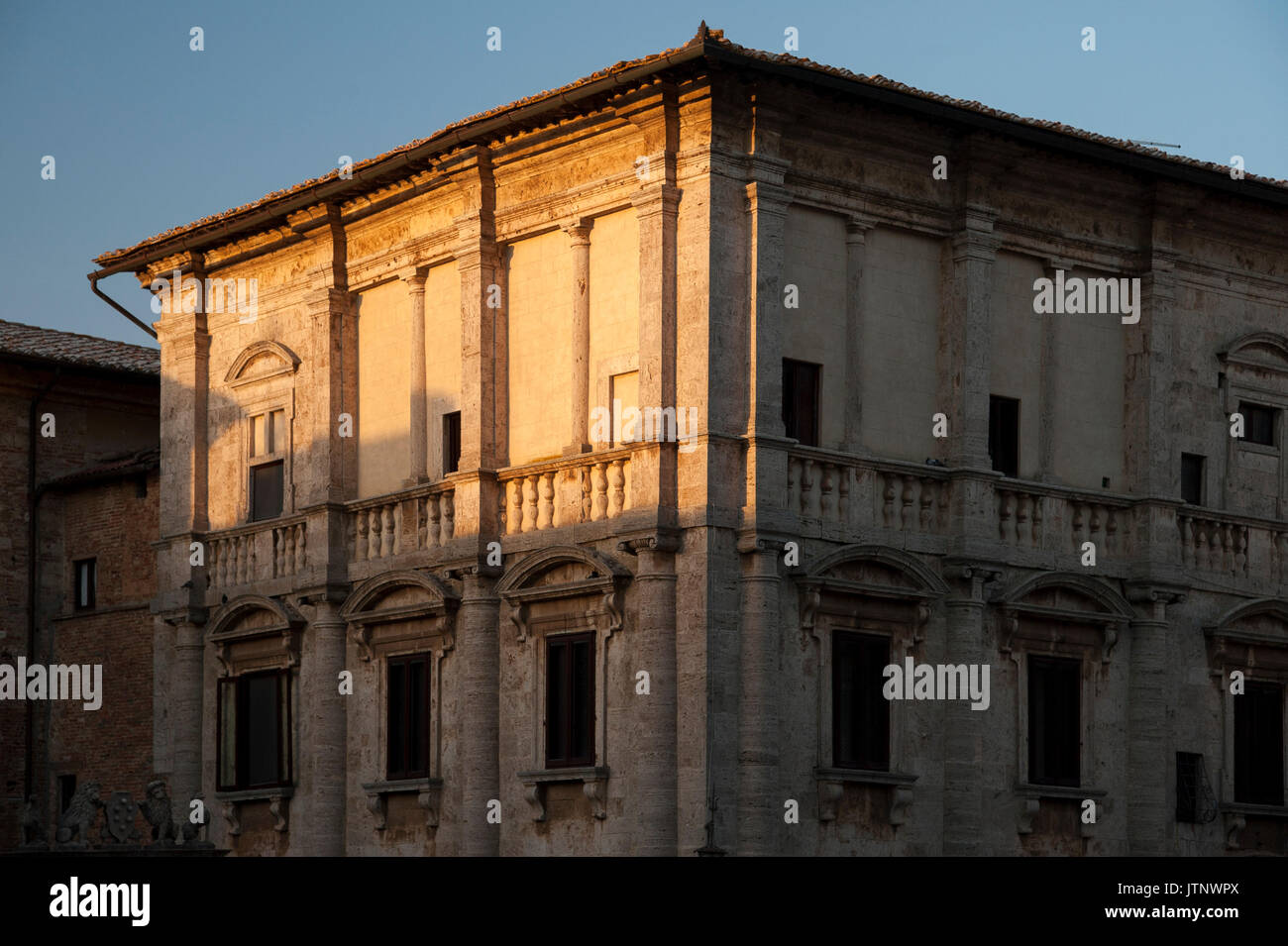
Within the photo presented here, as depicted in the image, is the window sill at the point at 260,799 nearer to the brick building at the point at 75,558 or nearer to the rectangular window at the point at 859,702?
the brick building at the point at 75,558

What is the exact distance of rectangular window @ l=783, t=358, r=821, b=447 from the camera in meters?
25.6

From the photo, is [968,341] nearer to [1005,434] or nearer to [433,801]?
[1005,434]

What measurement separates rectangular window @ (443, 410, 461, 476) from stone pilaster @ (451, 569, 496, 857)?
169 centimetres

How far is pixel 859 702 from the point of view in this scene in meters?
25.6

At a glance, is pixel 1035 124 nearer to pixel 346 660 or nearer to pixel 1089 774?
pixel 1089 774

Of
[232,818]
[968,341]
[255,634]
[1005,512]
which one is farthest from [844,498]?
[232,818]

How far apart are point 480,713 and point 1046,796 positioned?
6521 mm

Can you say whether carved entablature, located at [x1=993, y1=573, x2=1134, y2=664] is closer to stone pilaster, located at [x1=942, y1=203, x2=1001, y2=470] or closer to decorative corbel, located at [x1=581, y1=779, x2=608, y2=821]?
stone pilaster, located at [x1=942, y1=203, x2=1001, y2=470]

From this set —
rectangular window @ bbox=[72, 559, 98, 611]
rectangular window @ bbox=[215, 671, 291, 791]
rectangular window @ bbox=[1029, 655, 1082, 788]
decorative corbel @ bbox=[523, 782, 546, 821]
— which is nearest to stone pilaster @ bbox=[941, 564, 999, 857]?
rectangular window @ bbox=[1029, 655, 1082, 788]

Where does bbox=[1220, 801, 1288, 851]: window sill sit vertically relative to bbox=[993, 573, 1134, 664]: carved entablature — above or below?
below

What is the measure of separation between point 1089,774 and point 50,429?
17.9 meters

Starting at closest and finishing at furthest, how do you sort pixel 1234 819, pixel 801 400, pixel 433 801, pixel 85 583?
1. pixel 801 400
2. pixel 433 801
3. pixel 1234 819
4. pixel 85 583

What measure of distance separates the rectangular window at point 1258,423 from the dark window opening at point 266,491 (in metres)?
12.4

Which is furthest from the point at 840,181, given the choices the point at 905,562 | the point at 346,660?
the point at 346,660
